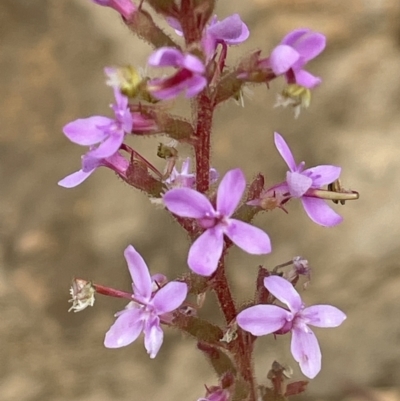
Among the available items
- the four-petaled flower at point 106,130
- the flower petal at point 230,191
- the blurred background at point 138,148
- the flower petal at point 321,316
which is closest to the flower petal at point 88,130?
the four-petaled flower at point 106,130

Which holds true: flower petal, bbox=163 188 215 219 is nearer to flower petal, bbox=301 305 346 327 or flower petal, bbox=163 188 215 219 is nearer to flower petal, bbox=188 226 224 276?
flower petal, bbox=188 226 224 276

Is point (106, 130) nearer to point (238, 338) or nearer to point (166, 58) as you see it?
point (166, 58)

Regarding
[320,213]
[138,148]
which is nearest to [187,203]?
[320,213]

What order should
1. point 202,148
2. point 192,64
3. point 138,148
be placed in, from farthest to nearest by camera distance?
point 138,148
point 202,148
point 192,64

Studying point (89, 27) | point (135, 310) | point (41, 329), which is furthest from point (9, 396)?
point (135, 310)

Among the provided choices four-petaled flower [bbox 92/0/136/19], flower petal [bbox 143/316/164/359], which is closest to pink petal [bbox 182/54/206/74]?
four-petaled flower [bbox 92/0/136/19]

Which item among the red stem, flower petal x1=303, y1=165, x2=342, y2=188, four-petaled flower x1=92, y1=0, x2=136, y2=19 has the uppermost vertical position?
four-petaled flower x1=92, y1=0, x2=136, y2=19

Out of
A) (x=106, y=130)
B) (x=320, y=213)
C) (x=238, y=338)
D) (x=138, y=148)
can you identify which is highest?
(x=106, y=130)

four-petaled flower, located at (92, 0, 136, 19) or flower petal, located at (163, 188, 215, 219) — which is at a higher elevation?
four-petaled flower, located at (92, 0, 136, 19)
